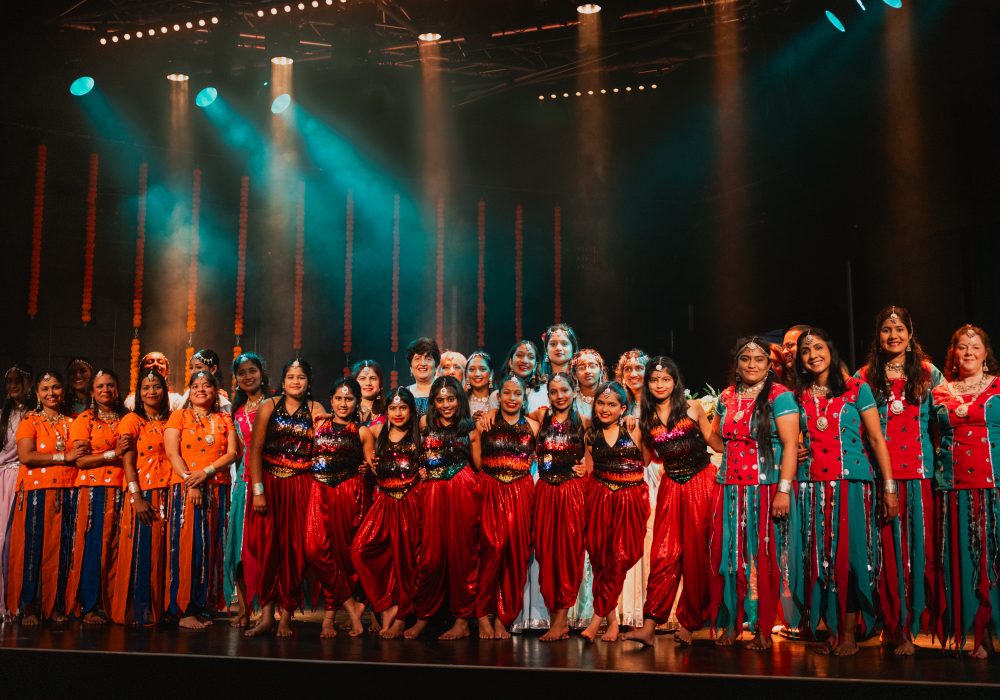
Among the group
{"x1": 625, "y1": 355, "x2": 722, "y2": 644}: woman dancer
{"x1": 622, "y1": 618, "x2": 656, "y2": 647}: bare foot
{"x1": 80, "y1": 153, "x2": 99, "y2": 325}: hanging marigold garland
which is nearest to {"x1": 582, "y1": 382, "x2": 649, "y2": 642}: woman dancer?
{"x1": 625, "y1": 355, "x2": 722, "y2": 644}: woman dancer

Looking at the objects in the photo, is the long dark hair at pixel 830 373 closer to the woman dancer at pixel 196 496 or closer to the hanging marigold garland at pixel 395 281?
the woman dancer at pixel 196 496

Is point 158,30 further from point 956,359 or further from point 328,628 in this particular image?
point 956,359

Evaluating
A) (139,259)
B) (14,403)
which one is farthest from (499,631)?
(139,259)

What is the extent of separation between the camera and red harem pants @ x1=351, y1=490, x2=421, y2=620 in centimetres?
445

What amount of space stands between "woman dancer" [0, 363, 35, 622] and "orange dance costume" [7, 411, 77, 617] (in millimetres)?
100

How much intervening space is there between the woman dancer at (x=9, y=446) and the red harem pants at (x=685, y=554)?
356 centimetres

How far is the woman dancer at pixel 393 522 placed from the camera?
446 cm

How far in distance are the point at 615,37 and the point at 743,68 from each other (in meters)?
1.19

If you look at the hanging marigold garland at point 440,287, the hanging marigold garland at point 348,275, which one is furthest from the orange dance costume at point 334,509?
the hanging marigold garland at point 348,275

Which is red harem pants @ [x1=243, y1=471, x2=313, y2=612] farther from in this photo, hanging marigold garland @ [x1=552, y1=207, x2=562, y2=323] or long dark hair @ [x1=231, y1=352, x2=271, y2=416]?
hanging marigold garland @ [x1=552, y1=207, x2=562, y2=323]

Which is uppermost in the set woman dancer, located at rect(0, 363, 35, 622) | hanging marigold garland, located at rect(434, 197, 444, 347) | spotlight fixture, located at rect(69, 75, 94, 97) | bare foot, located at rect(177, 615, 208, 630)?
spotlight fixture, located at rect(69, 75, 94, 97)

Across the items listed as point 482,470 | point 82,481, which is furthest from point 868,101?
point 82,481

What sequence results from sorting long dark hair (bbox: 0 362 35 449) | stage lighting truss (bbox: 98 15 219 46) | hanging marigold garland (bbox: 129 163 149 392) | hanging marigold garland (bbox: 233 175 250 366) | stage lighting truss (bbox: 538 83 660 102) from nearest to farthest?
long dark hair (bbox: 0 362 35 449) < stage lighting truss (bbox: 98 15 219 46) < stage lighting truss (bbox: 538 83 660 102) < hanging marigold garland (bbox: 129 163 149 392) < hanging marigold garland (bbox: 233 175 250 366)

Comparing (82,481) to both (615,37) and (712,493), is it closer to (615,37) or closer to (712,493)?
(712,493)
